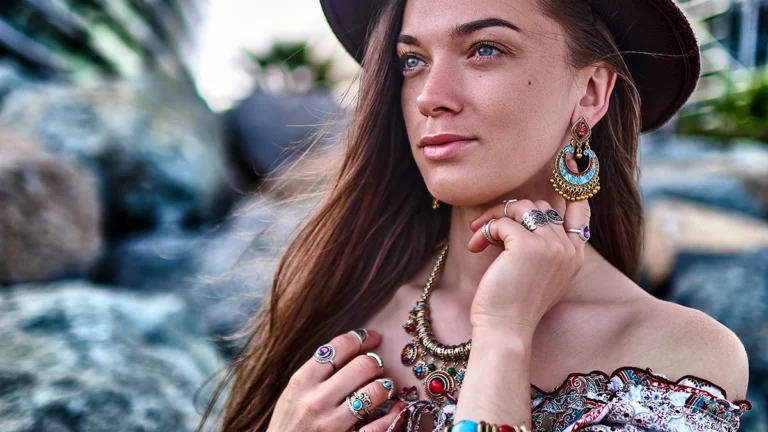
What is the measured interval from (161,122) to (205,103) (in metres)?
2.09

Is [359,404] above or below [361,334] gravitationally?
below

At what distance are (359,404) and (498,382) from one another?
518 mm

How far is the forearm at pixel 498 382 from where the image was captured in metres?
1.78

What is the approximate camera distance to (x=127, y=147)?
6809 mm

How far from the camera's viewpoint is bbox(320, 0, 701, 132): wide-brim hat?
2174 millimetres

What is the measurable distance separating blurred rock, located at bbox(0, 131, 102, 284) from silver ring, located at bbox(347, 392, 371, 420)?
3.20 meters

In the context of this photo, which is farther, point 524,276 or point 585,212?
point 585,212

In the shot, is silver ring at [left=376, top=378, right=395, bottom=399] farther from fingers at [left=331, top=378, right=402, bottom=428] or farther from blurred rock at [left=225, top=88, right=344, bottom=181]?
blurred rock at [left=225, top=88, right=344, bottom=181]

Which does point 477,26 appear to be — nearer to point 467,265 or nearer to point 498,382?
point 467,265

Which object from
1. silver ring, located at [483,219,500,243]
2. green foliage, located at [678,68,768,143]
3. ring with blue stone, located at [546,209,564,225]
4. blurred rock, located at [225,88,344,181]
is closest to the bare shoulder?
ring with blue stone, located at [546,209,564,225]

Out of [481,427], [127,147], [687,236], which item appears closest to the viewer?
[481,427]

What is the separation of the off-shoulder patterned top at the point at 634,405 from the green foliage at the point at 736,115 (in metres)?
12.2

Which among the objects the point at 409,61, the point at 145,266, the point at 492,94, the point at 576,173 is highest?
the point at 409,61

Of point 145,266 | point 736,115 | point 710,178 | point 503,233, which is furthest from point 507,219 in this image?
point 736,115
